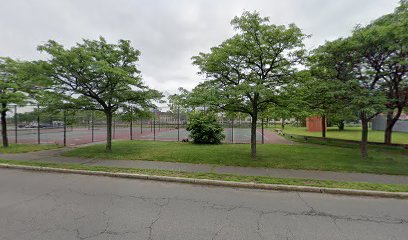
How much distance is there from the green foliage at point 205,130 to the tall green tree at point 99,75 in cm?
444

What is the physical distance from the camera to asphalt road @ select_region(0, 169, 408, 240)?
3281 millimetres

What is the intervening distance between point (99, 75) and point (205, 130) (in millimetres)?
7422

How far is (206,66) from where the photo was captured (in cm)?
827

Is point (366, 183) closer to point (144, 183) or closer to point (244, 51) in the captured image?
point (244, 51)

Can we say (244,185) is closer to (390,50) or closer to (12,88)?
(390,50)

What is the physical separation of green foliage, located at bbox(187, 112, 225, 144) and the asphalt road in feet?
27.3

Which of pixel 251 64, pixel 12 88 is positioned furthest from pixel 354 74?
pixel 12 88

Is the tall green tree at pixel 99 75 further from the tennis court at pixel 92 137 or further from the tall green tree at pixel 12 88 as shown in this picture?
the tennis court at pixel 92 137

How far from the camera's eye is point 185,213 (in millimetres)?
4012

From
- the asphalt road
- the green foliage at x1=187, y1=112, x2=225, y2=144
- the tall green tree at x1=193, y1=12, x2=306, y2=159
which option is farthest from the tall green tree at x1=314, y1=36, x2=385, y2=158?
the green foliage at x1=187, y1=112, x2=225, y2=144

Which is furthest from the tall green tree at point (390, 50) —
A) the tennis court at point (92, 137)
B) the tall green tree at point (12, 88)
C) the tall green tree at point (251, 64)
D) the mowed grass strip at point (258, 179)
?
the tall green tree at point (12, 88)

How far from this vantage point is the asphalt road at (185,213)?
129 inches

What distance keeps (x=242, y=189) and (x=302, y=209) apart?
1653 mm

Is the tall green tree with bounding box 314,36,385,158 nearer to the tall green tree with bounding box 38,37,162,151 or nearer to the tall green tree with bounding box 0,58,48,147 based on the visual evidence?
the tall green tree with bounding box 38,37,162,151
